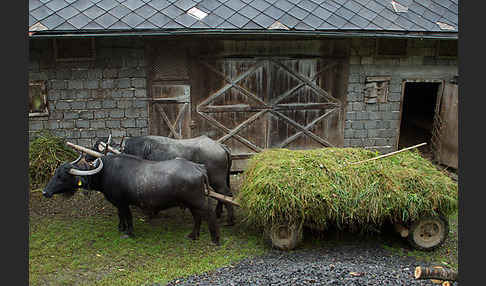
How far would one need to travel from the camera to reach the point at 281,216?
17.0 ft

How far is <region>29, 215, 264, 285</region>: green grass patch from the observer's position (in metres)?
4.99

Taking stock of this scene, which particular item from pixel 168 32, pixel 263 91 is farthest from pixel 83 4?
pixel 263 91

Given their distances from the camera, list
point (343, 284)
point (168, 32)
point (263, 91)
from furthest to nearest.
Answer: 1. point (263, 91)
2. point (168, 32)
3. point (343, 284)

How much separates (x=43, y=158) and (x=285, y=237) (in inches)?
209

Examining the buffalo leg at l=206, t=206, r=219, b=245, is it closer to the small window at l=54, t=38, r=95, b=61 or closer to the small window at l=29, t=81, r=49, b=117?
the small window at l=54, t=38, r=95, b=61

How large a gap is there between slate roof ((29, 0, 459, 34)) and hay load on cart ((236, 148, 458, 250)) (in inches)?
132

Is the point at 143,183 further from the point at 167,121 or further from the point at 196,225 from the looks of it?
the point at 167,121

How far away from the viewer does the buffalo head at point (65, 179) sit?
553 centimetres

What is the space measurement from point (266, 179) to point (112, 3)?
5.13 m

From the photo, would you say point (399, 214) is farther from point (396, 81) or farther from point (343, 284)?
point (396, 81)

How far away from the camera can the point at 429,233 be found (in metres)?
5.61

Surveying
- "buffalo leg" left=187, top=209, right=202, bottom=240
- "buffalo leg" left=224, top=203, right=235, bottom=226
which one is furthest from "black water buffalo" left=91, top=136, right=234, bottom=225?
"buffalo leg" left=187, top=209, right=202, bottom=240

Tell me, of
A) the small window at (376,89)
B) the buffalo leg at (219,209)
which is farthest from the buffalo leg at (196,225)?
the small window at (376,89)

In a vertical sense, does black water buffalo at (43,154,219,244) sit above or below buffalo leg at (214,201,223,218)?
above
